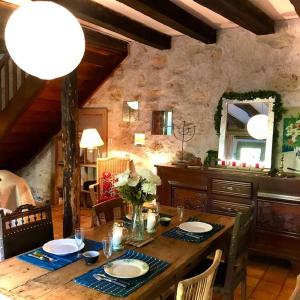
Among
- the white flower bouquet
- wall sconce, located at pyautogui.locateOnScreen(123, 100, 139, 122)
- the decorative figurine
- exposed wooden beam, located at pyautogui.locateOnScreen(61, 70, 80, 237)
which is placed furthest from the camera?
wall sconce, located at pyautogui.locateOnScreen(123, 100, 139, 122)

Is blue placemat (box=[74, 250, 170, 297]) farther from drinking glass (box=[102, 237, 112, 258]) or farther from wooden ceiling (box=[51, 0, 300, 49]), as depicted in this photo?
wooden ceiling (box=[51, 0, 300, 49])

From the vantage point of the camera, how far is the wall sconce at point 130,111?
487 cm

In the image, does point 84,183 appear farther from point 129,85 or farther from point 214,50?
point 214,50

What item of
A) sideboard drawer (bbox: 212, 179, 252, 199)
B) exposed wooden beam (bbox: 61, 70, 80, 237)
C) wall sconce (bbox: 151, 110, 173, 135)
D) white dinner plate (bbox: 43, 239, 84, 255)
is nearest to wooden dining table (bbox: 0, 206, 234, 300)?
white dinner plate (bbox: 43, 239, 84, 255)

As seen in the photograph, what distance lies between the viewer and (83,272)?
1.73 metres

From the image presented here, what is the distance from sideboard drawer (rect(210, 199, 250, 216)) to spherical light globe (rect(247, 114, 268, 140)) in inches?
32.1

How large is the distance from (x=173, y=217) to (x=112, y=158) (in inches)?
87.3

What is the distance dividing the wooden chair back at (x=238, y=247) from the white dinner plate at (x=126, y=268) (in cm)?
69

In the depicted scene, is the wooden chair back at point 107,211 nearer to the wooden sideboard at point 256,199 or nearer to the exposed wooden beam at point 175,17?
the wooden sideboard at point 256,199

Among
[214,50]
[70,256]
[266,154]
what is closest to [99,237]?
[70,256]

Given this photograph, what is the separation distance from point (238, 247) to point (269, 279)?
1333 mm

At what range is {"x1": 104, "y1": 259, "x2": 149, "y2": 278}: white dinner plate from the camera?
1.71 metres

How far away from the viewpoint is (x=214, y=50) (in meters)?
4.20

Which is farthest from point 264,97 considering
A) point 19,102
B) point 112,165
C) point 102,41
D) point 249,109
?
point 19,102
